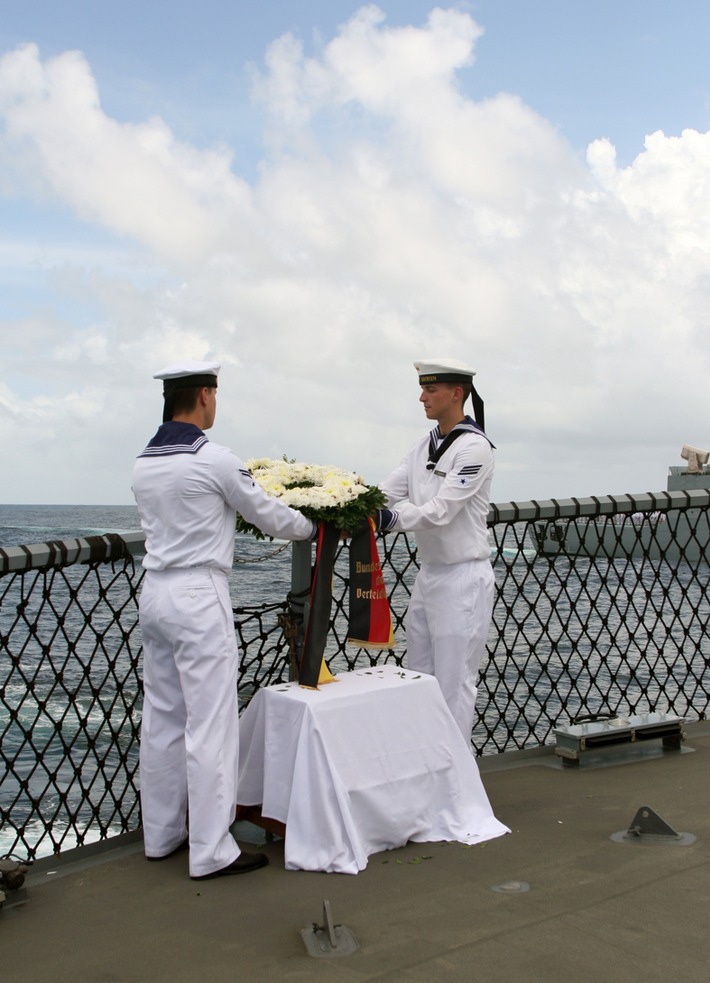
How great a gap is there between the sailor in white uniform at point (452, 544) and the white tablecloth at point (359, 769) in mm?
329

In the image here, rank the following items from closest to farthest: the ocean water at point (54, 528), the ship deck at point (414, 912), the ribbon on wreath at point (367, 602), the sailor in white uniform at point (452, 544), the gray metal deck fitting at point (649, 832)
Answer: the ship deck at point (414, 912), the gray metal deck fitting at point (649, 832), the ribbon on wreath at point (367, 602), the sailor in white uniform at point (452, 544), the ocean water at point (54, 528)

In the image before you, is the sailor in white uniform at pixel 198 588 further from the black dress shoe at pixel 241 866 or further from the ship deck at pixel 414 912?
the ship deck at pixel 414 912

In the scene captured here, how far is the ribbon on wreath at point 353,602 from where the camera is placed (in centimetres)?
409

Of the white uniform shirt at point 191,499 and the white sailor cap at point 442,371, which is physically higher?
the white sailor cap at point 442,371

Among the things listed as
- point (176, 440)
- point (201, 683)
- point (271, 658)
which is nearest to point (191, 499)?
point (176, 440)

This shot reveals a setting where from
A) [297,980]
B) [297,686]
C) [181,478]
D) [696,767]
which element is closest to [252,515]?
[181,478]

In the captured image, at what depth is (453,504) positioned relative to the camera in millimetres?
4332

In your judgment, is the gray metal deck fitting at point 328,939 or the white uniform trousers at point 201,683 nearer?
the gray metal deck fitting at point 328,939

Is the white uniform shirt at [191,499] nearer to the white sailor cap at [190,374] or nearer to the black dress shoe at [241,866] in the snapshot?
the white sailor cap at [190,374]

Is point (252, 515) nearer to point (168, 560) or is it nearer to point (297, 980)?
point (168, 560)

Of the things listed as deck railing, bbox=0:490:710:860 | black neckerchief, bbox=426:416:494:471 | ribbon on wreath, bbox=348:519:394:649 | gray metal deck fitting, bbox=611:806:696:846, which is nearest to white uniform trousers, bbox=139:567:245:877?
deck railing, bbox=0:490:710:860

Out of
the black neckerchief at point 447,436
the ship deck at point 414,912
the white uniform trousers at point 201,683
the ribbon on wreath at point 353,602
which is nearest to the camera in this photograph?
the ship deck at point 414,912

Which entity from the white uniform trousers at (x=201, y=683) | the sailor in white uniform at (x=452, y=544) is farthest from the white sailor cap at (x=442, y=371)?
the white uniform trousers at (x=201, y=683)

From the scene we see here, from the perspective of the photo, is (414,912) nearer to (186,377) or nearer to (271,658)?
(186,377)
